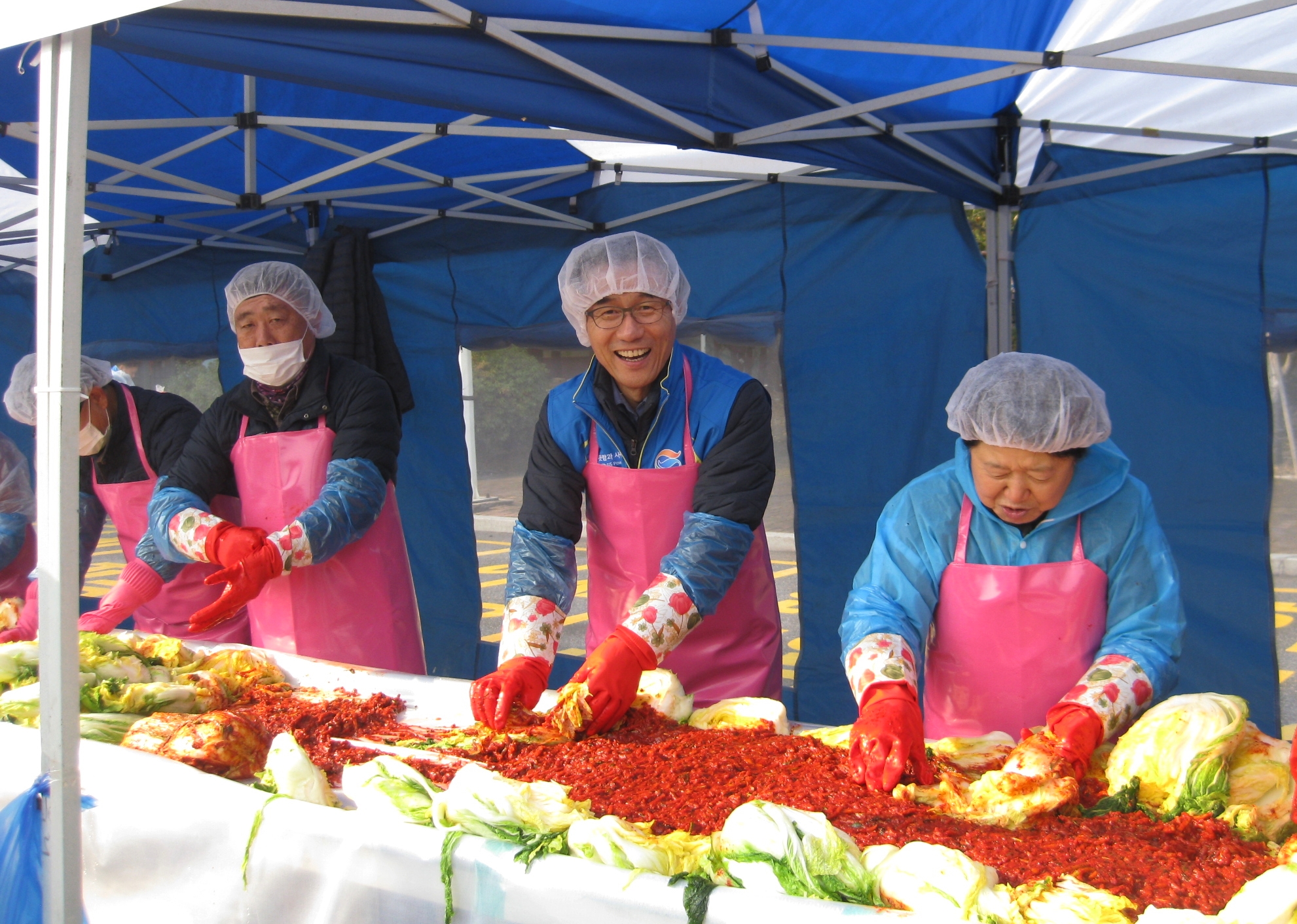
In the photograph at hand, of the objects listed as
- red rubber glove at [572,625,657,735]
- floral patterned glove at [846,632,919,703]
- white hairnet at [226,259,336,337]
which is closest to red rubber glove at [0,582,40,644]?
white hairnet at [226,259,336,337]

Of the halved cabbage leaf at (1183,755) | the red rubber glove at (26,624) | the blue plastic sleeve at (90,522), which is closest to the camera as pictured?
the halved cabbage leaf at (1183,755)

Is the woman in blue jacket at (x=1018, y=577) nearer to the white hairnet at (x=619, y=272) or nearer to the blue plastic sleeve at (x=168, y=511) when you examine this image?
the white hairnet at (x=619, y=272)

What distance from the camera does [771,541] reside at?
10.2m

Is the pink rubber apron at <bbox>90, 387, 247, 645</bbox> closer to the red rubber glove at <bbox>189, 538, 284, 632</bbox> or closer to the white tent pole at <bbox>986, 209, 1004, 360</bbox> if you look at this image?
the red rubber glove at <bbox>189, 538, 284, 632</bbox>

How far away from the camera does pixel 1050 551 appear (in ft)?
7.89

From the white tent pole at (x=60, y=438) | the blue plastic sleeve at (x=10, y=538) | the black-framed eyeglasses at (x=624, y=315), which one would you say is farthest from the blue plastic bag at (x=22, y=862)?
the blue plastic sleeve at (x=10, y=538)

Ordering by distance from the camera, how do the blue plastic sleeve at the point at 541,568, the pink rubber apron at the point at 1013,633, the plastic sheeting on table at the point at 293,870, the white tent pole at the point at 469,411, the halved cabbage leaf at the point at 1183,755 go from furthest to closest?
the white tent pole at the point at 469,411 → the blue plastic sleeve at the point at 541,568 → the pink rubber apron at the point at 1013,633 → the halved cabbage leaf at the point at 1183,755 → the plastic sheeting on table at the point at 293,870

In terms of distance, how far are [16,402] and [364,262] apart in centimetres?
208

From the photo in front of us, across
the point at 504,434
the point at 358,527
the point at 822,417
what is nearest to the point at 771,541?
the point at 504,434

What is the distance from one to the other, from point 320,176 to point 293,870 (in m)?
3.54

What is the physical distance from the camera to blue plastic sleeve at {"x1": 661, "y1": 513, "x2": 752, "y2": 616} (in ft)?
8.19

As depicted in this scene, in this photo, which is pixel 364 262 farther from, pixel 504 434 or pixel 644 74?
pixel 644 74

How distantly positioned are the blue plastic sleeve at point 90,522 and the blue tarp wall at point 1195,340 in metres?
4.19

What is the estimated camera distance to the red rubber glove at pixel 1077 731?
1864 millimetres
